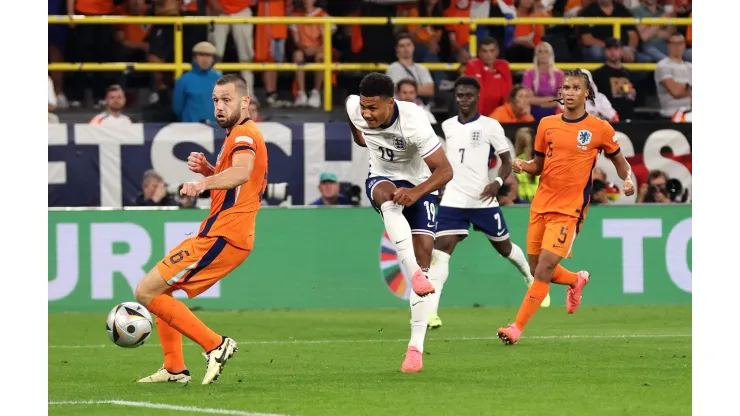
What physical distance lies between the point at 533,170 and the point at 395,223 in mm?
2370

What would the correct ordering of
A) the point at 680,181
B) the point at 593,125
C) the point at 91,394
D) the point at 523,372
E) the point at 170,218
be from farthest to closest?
the point at 680,181 → the point at 170,218 → the point at 593,125 → the point at 523,372 → the point at 91,394

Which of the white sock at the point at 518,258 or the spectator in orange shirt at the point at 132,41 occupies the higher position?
the spectator in orange shirt at the point at 132,41

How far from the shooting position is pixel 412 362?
898cm

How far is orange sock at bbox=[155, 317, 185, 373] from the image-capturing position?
27.1 feet

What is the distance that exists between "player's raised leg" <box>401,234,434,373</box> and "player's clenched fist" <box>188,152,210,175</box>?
1.93m

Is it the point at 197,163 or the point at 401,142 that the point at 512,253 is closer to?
the point at 401,142

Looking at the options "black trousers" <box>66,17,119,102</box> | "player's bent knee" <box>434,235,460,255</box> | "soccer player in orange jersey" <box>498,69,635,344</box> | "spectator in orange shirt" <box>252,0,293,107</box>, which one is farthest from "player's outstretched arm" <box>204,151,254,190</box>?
"black trousers" <box>66,17,119,102</box>

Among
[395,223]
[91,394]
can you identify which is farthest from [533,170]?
[91,394]

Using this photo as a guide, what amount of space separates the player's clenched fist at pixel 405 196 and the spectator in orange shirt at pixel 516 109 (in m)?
7.67

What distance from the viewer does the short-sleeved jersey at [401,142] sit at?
356 inches

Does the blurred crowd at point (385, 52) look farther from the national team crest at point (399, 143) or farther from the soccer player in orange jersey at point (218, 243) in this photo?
the soccer player in orange jersey at point (218, 243)

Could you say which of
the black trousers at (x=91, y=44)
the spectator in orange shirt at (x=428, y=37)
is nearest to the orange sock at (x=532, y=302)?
the spectator in orange shirt at (x=428, y=37)

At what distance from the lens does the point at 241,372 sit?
9211 mm
